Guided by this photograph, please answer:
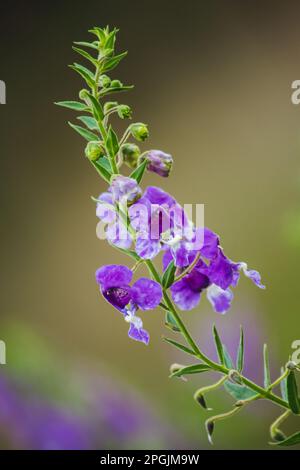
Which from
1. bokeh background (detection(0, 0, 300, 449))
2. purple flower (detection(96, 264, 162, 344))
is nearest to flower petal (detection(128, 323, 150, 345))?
purple flower (detection(96, 264, 162, 344))

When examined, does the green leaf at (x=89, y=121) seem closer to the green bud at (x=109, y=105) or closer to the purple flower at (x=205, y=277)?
the green bud at (x=109, y=105)

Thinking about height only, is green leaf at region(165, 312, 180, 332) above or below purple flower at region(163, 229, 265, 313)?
below

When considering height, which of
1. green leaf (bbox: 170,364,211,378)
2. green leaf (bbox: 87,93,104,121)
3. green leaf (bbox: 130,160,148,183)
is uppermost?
green leaf (bbox: 87,93,104,121)

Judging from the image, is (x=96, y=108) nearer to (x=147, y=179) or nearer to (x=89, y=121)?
(x=89, y=121)

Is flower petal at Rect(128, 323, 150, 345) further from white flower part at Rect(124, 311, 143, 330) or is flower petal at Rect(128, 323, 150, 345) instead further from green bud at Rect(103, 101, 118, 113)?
green bud at Rect(103, 101, 118, 113)

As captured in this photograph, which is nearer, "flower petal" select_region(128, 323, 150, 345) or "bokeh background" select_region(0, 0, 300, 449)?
"flower petal" select_region(128, 323, 150, 345)

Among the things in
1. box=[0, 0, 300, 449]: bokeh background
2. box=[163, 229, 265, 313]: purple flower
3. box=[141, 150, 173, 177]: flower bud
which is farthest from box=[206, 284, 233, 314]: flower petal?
box=[0, 0, 300, 449]: bokeh background

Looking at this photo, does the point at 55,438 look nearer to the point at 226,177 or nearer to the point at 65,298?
the point at 65,298
